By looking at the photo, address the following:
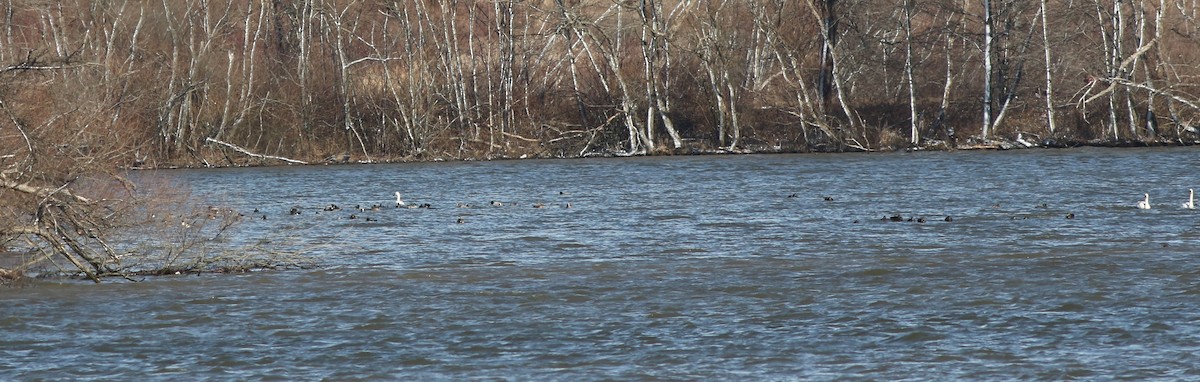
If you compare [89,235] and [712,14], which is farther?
[712,14]

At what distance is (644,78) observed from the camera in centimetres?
4625

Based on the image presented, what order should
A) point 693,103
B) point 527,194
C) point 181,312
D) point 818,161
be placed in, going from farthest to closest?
point 693,103 < point 818,161 < point 527,194 < point 181,312

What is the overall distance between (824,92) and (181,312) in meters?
34.2

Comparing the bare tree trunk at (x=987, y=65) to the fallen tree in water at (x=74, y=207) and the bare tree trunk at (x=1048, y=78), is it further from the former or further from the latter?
the fallen tree in water at (x=74, y=207)

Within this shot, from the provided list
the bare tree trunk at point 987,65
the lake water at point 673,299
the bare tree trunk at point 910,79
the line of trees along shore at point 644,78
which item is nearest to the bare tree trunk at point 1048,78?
the line of trees along shore at point 644,78

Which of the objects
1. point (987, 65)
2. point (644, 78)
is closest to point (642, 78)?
point (644, 78)

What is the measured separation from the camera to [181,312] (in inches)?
526

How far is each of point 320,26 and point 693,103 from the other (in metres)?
12.7

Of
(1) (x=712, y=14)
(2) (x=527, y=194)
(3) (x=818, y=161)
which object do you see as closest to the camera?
(2) (x=527, y=194)

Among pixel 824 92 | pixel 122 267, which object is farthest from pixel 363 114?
pixel 122 267

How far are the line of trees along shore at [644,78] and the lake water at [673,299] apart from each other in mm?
18174

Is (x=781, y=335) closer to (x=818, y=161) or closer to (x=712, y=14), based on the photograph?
(x=818, y=161)

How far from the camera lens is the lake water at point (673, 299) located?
1066 centimetres

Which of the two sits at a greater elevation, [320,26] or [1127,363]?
[320,26]
